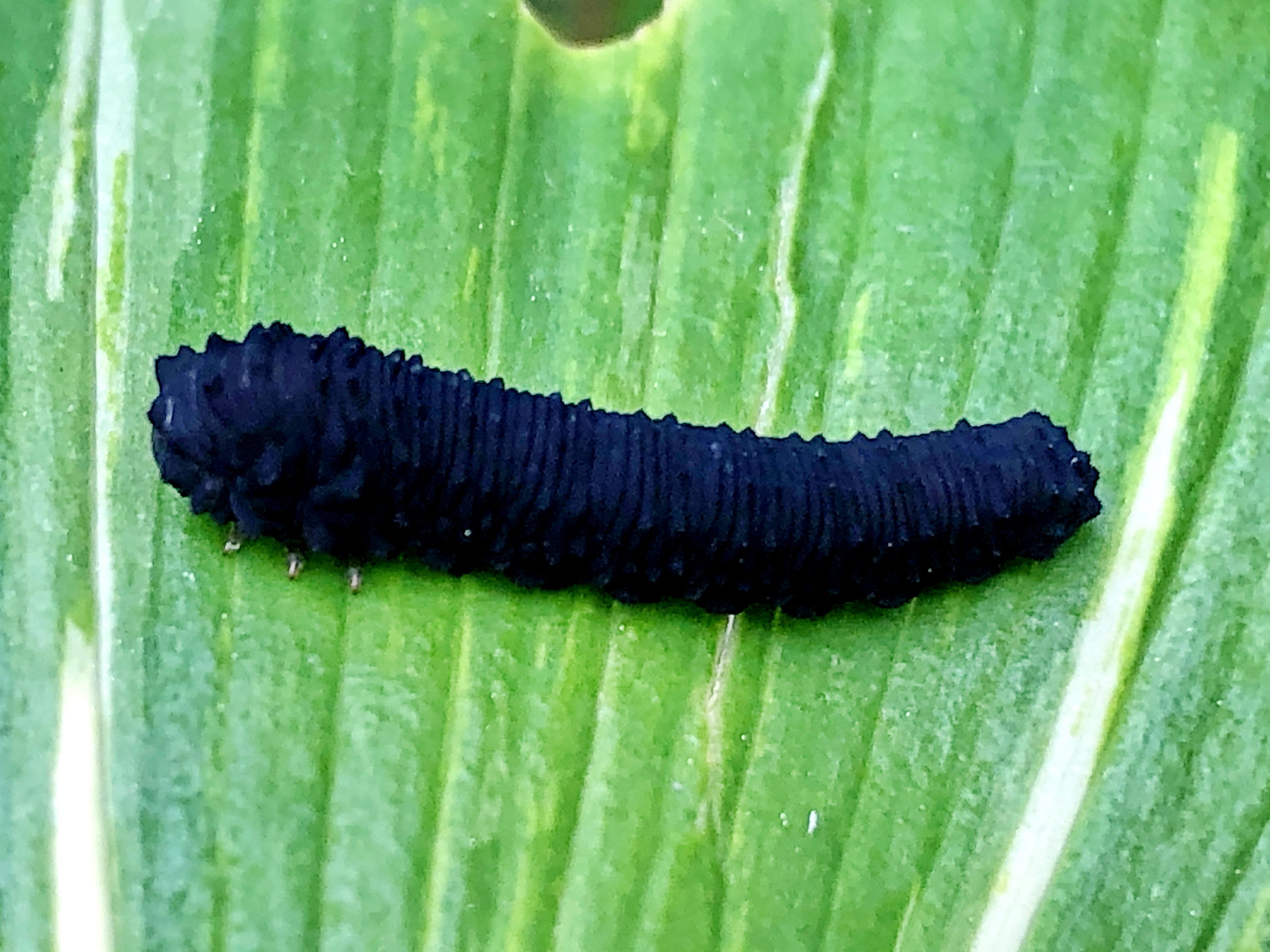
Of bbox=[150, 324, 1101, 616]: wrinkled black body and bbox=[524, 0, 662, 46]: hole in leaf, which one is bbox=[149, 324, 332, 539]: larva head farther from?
bbox=[524, 0, 662, 46]: hole in leaf

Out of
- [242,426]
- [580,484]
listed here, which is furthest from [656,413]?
[242,426]

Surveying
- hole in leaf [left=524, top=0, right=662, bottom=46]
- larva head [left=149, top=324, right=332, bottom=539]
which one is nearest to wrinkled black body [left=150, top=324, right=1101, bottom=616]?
larva head [left=149, top=324, right=332, bottom=539]

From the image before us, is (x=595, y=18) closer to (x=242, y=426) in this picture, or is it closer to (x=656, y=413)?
(x=656, y=413)

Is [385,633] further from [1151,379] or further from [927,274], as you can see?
[1151,379]

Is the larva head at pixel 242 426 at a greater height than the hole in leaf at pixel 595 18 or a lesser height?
lesser

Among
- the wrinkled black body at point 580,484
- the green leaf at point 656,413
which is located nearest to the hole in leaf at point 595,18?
the green leaf at point 656,413

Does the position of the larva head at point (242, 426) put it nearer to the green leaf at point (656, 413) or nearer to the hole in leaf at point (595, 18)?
the green leaf at point (656, 413)

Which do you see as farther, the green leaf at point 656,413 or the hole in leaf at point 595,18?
the hole in leaf at point 595,18
